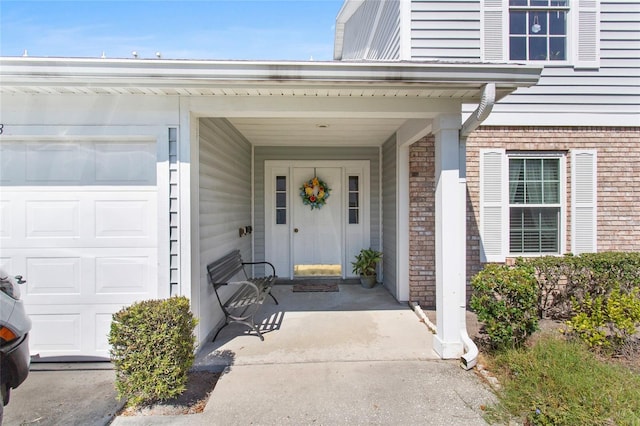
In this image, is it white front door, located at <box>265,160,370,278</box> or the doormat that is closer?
the doormat

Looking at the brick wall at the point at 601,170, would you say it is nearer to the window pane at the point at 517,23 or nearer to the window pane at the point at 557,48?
the window pane at the point at 557,48

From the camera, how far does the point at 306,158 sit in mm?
6312

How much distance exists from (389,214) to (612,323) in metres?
3.10

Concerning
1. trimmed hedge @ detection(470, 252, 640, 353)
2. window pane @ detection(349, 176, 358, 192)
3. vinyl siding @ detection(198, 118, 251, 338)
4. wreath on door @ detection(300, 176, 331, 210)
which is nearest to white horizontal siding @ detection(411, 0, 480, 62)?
window pane @ detection(349, 176, 358, 192)

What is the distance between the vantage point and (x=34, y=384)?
2.76m

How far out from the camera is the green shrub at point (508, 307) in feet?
9.83

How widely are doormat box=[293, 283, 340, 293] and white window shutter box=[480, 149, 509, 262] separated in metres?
2.45

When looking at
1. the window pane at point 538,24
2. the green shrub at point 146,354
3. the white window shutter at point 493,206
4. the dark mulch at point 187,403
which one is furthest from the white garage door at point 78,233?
the window pane at point 538,24

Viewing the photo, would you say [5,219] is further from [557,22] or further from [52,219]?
[557,22]


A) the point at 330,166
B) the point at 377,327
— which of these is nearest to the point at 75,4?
the point at 330,166

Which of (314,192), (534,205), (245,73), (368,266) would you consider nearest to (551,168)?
(534,205)

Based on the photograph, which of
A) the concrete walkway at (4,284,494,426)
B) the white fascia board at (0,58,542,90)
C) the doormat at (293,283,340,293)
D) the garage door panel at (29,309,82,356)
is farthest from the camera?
the doormat at (293,283,340,293)

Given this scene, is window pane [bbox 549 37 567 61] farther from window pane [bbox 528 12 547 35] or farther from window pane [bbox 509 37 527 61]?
window pane [bbox 509 37 527 61]

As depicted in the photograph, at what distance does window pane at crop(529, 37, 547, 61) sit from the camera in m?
4.72
